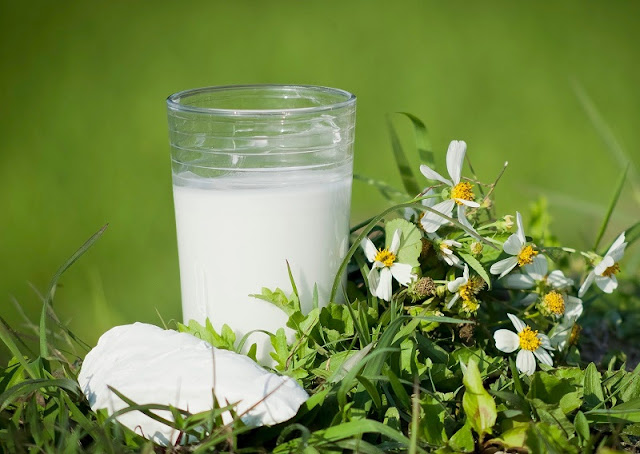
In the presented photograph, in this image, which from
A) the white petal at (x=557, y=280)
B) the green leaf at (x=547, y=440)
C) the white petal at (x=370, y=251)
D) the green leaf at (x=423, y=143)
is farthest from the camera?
the green leaf at (x=423, y=143)

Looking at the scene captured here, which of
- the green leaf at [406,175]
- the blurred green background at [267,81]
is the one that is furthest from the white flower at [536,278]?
the blurred green background at [267,81]

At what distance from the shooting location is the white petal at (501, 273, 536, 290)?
5.53ft

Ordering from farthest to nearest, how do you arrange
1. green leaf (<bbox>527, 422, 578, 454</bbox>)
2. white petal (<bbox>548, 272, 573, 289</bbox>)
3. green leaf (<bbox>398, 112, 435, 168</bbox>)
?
green leaf (<bbox>398, 112, 435, 168</bbox>) < white petal (<bbox>548, 272, 573, 289</bbox>) < green leaf (<bbox>527, 422, 578, 454</bbox>)

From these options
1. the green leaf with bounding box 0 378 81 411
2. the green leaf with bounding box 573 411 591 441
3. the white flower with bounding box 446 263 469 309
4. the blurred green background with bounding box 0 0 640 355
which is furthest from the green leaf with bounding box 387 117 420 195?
the blurred green background with bounding box 0 0 640 355

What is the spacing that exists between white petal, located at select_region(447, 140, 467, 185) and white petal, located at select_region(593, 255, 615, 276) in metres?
0.35

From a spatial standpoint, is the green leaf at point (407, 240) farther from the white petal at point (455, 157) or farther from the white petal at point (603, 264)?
the white petal at point (603, 264)

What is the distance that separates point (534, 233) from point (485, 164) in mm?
1777

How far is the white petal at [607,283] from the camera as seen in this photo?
165 centimetres

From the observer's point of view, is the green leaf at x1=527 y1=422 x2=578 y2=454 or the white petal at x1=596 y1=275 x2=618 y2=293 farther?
the white petal at x1=596 y1=275 x2=618 y2=293

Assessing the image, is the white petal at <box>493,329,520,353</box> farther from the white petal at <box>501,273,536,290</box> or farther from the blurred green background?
the blurred green background

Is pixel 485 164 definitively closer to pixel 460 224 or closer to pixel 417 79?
pixel 417 79

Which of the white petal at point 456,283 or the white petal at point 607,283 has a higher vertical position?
the white petal at point 456,283

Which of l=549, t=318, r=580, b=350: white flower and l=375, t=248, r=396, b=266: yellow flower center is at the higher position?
l=375, t=248, r=396, b=266: yellow flower center

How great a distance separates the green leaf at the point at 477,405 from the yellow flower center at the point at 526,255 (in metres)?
0.29
